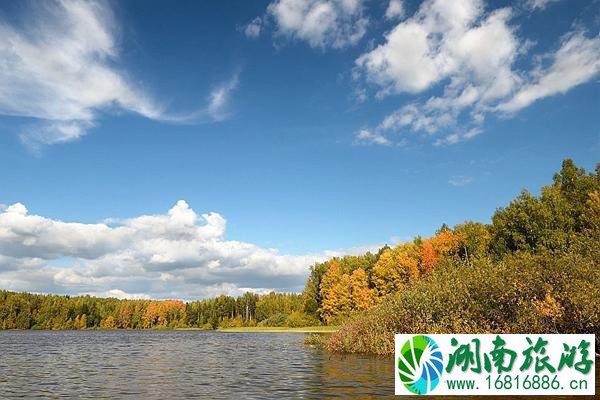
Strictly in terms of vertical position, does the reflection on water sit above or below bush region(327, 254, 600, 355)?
below

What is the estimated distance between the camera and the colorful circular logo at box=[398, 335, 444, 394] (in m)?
17.2

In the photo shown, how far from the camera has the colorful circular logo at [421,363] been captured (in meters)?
17.2

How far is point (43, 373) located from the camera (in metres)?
38.0

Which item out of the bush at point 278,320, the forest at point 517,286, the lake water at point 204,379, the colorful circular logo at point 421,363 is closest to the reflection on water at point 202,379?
the lake water at point 204,379

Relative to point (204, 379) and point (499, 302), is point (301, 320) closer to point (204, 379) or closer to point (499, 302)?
point (499, 302)

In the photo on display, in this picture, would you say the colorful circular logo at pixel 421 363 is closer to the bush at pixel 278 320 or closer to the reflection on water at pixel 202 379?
the reflection on water at pixel 202 379

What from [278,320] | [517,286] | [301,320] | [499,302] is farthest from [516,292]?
[278,320]

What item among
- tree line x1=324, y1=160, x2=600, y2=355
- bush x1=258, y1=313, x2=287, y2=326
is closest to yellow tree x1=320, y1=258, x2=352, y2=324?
bush x1=258, y1=313, x2=287, y2=326

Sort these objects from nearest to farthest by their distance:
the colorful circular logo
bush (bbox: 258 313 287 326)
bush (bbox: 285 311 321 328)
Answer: the colorful circular logo → bush (bbox: 285 311 321 328) → bush (bbox: 258 313 287 326)

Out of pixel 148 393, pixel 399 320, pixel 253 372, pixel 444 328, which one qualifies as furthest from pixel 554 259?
pixel 148 393

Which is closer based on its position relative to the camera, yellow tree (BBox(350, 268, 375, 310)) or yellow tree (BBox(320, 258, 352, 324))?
yellow tree (BBox(350, 268, 375, 310))

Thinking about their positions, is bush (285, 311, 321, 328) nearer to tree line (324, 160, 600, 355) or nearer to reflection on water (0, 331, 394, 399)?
tree line (324, 160, 600, 355)

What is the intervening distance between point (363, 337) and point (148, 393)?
2648 centimetres

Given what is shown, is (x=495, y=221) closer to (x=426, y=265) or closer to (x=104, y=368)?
(x=426, y=265)
